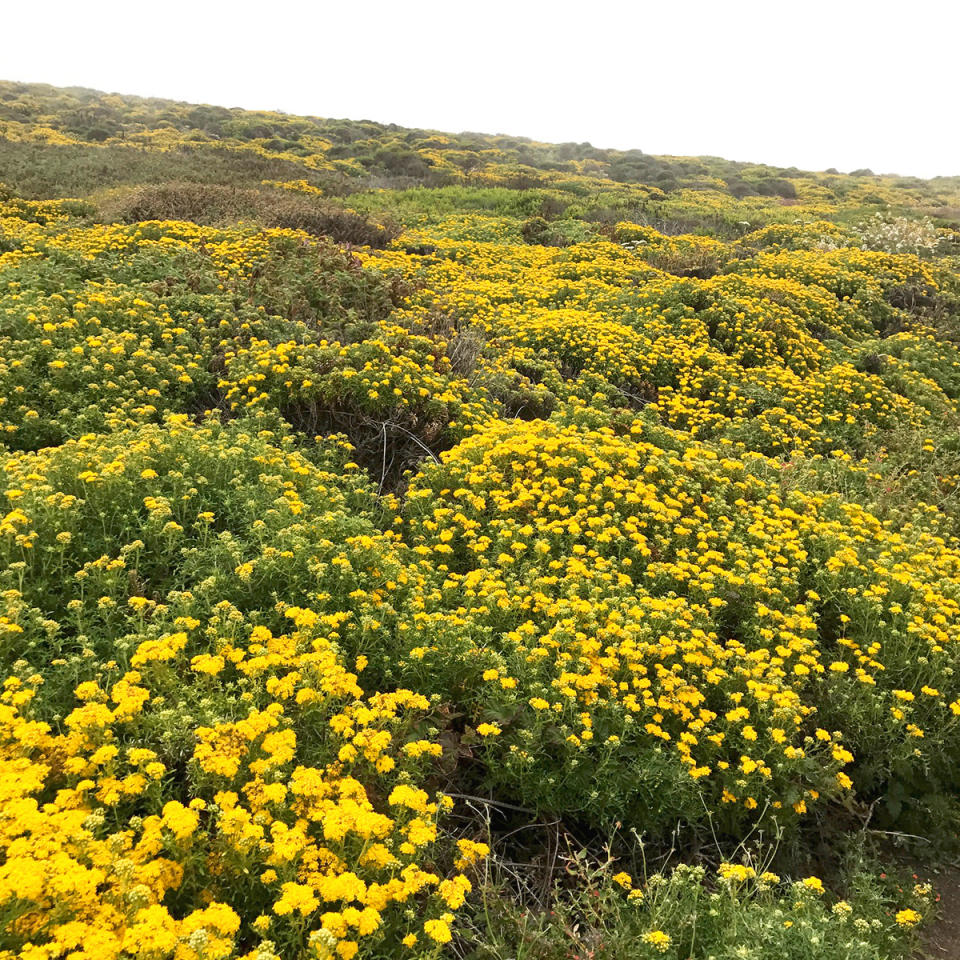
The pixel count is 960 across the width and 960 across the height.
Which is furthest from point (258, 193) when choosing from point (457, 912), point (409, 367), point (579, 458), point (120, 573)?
point (457, 912)

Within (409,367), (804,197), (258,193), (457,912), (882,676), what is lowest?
(457,912)

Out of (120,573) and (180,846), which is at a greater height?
(120,573)

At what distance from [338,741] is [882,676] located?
4138 mm

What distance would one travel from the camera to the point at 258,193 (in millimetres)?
17203

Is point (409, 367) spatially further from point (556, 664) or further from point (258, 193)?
point (258, 193)

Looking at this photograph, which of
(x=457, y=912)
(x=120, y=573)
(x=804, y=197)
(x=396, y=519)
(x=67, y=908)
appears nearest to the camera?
(x=67, y=908)

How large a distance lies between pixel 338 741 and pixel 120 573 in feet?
6.16

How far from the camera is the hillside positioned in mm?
2920

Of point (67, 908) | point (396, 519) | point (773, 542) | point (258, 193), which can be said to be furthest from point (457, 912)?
point (258, 193)

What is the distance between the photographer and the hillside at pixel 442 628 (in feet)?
9.58

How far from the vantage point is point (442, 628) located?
446 centimetres

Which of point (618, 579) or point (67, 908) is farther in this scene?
point (618, 579)

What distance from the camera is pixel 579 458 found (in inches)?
272

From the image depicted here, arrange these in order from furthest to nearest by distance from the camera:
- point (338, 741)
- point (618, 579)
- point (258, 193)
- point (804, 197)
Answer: point (804, 197)
point (258, 193)
point (618, 579)
point (338, 741)
